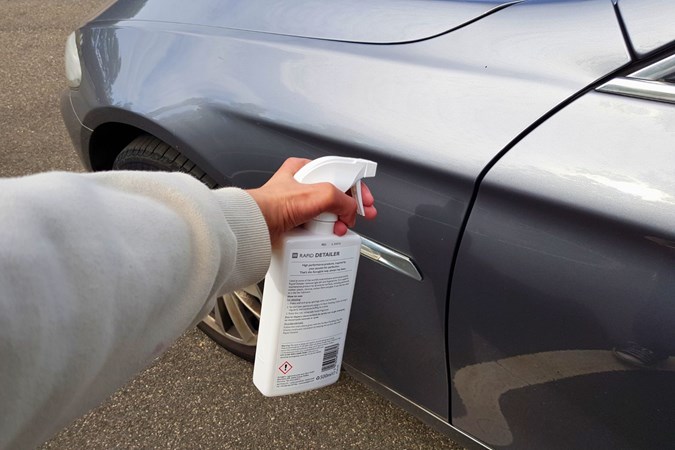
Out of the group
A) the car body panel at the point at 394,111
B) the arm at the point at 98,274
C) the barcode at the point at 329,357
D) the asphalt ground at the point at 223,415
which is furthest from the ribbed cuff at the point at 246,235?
the asphalt ground at the point at 223,415

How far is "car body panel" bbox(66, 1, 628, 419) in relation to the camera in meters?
1.20

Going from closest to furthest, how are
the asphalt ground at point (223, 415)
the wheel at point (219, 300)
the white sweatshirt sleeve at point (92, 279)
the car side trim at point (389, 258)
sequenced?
the white sweatshirt sleeve at point (92, 279) → the car side trim at point (389, 258) → the wheel at point (219, 300) → the asphalt ground at point (223, 415)

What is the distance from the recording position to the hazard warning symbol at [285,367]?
1203 mm

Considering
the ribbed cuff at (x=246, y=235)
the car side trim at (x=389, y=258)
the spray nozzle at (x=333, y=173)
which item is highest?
the spray nozzle at (x=333, y=173)

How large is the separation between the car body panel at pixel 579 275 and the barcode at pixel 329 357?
27 cm

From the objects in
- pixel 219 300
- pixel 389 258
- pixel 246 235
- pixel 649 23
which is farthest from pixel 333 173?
pixel 219 300

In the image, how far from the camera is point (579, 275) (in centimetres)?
112

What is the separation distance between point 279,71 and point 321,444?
1.12 m

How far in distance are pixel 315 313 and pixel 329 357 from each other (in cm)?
12

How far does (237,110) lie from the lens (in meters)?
1.60

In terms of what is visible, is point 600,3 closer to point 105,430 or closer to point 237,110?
point 237,110

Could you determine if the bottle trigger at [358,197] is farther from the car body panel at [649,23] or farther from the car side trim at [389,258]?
the car body panel at [649,23]

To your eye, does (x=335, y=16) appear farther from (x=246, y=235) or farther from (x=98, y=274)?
(x=98, y=274)

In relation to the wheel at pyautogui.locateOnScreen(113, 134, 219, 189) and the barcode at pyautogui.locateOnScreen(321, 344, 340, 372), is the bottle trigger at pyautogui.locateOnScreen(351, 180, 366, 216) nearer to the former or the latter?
the barcode at pyautogui.locateOnScreen(321, 344, 340, 372)
